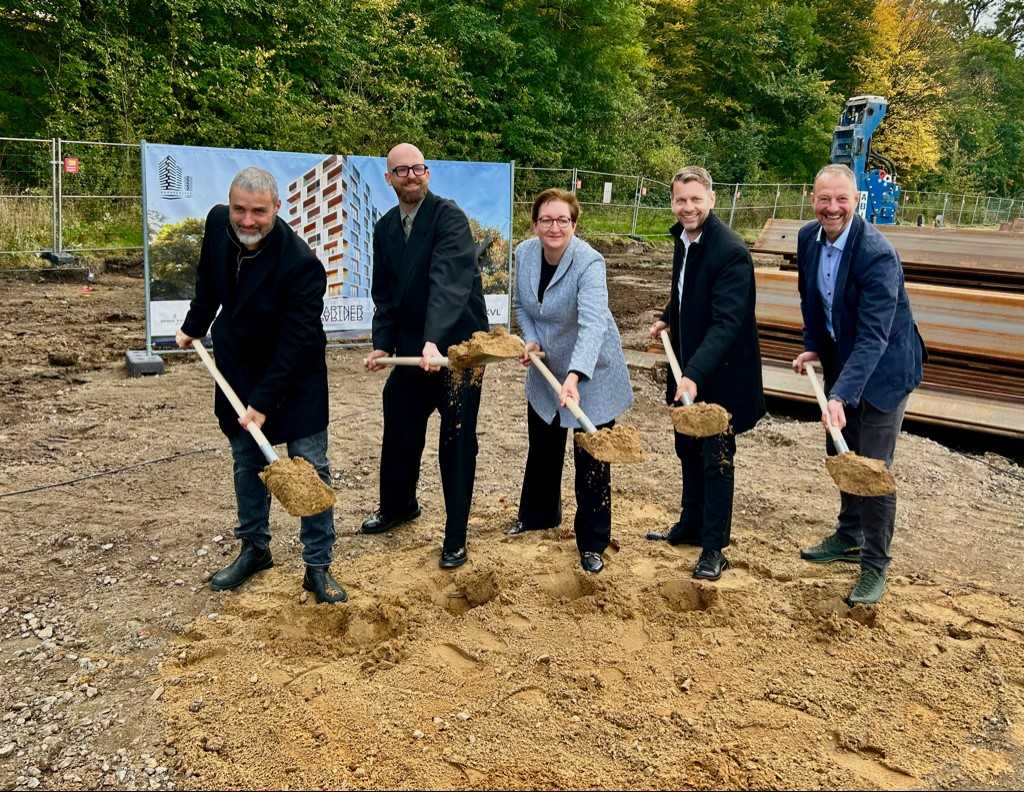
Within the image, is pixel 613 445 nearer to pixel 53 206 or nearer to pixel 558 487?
pixel 558 487

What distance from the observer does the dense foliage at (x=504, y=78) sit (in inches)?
611

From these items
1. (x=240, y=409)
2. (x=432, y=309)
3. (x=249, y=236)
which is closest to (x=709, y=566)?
(x=432, y=309)

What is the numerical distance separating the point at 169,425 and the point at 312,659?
11.9 ft

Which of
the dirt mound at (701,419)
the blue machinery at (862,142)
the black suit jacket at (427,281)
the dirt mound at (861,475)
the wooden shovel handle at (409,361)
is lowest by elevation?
the dirt mound at (861,475)

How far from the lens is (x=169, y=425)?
20.7 feet

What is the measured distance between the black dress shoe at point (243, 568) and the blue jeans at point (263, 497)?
0.15ft

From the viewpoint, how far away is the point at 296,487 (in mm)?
3311

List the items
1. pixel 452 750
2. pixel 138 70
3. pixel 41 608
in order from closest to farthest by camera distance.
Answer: pixel 452 750 → pixel 41 608 → pixel 138 70

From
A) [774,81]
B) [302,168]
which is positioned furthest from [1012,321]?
[774,81]

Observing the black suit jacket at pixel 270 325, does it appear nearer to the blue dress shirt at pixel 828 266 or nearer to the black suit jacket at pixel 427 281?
the black suit jacket at pixel 427 281

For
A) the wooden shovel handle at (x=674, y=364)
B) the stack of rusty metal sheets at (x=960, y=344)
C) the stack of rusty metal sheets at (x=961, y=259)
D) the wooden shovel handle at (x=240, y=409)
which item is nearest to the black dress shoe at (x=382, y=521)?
the wooden shovel handle at (x=240, y=409)

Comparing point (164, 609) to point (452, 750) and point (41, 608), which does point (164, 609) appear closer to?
point (41, 608)

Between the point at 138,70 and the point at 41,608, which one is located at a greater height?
the point at 138,70

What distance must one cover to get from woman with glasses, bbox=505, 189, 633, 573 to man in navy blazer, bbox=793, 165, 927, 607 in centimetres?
99
